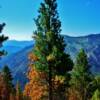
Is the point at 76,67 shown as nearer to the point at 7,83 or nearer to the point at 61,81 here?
the point at 7,83

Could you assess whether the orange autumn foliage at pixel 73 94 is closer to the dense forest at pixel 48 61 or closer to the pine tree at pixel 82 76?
the pine tree at pixel 82 76

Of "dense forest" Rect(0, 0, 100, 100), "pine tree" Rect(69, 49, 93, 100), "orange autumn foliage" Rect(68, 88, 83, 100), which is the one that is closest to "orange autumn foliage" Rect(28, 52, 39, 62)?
"dense forest" Rect(0, 0, 100, 100)

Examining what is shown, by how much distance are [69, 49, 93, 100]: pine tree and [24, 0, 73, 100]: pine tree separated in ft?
123

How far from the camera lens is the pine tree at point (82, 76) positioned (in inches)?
3760

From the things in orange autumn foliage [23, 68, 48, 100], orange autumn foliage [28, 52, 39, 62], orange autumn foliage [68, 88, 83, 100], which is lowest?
orange autumn foliage [68, 88, 83, 100]

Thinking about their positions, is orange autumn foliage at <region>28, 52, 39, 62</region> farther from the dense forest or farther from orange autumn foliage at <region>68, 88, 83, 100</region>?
orange autumn foliage at <region>68, 88, 83, 100</region>

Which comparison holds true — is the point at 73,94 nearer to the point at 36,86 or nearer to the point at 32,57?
the point at 36,86

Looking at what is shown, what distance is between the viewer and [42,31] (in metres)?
58.2

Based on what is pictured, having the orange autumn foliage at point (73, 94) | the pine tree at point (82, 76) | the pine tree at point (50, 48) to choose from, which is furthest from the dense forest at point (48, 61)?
the orange autumn foliage at point (73, 94)

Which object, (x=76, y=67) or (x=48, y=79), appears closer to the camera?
(x=48, y=79)

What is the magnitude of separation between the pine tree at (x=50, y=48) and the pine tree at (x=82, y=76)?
37.6m

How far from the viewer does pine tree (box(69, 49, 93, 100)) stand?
95.5 m

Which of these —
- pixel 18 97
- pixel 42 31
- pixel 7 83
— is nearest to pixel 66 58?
pixel 42 31

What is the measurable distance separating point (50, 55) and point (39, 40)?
10.5 feet
